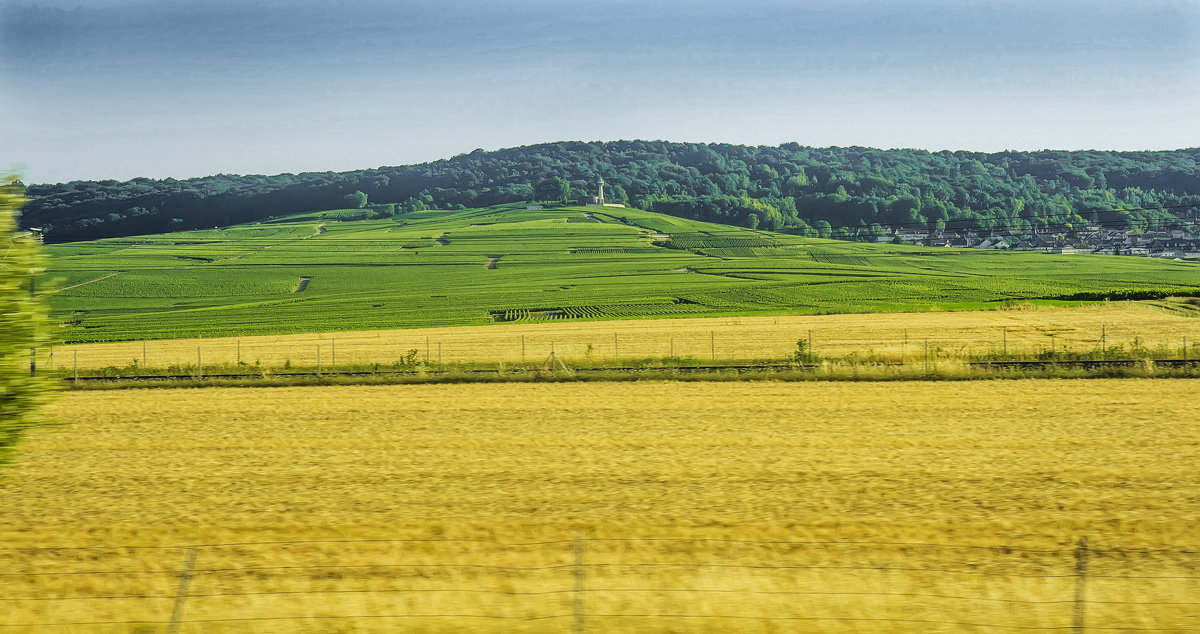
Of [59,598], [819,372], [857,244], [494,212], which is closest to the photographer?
[59,598]

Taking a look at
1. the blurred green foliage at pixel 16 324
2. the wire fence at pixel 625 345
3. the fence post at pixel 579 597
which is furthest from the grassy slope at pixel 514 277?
the fence post at pixel 579 597

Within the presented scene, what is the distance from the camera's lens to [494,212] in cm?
19125

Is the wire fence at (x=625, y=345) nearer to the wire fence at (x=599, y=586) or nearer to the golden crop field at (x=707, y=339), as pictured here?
the golden crop field at (x=707, y=339)

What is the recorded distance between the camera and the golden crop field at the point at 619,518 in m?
10.5

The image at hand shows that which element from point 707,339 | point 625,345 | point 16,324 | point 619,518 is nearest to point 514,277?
point 707,339

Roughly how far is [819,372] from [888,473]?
1451 centimetres

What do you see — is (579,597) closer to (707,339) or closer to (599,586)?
(599,586)

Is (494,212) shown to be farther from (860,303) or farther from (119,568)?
(119,568)

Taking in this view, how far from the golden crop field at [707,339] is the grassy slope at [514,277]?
7544 millimetres

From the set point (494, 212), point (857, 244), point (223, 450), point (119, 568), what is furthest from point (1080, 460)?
point (494, 212)

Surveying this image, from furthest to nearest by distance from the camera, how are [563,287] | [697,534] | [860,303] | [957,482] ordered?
[563,287]
[860,303]
[957,482]
[697,534]

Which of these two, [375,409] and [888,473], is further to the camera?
[375,409]

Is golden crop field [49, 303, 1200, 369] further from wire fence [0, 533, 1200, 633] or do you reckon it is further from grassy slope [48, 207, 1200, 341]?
wire fence [0, 533, 1200, 633]

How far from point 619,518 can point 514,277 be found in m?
93.2
